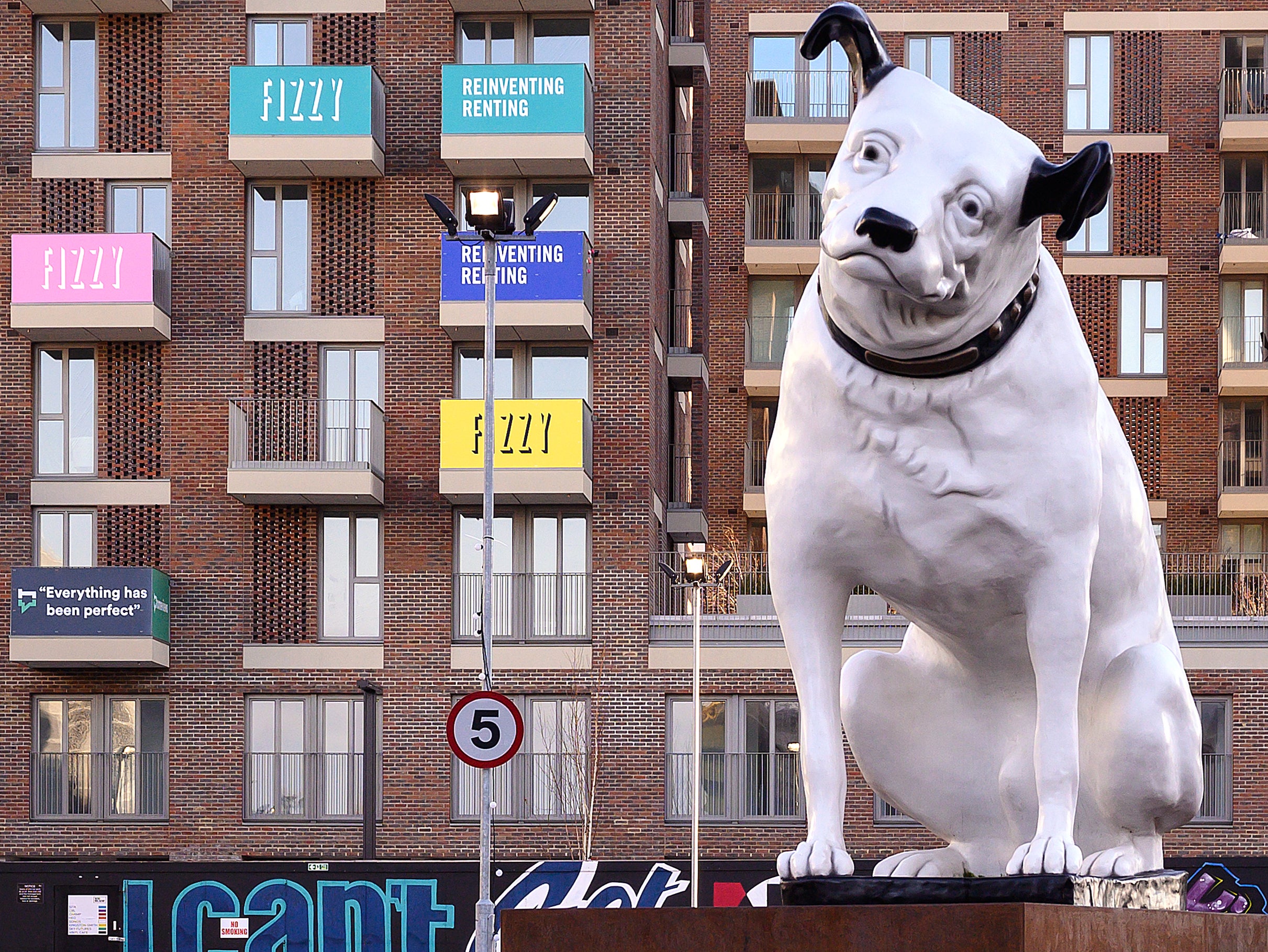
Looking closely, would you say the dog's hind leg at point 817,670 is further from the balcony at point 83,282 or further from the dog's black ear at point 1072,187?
the balcony at point 83,282

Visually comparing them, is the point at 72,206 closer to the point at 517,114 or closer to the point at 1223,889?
the point at 517,114

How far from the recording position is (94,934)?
37656 millimetres

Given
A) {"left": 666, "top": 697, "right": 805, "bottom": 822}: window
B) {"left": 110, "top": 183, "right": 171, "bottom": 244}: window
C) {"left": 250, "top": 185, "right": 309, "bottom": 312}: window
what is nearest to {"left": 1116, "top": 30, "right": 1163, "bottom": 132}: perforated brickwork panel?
{"left": 666, "top": 697, "right": 805, "bottom": 822}: window

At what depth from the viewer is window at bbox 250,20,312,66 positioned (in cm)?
4206

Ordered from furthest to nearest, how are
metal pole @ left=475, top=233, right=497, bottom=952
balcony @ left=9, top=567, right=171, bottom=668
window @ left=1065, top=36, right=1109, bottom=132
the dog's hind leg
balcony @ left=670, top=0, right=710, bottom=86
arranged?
window @ left=1065, top=36, right=1109, bottom=132 < balcony @ left=670, top=0, right=710, bottom=86 < balcony @ left=9, top=567, right=171, bottom=668 < metal pole @ left=475, top=233, right=497, bottom=952 < the dog's hind leg

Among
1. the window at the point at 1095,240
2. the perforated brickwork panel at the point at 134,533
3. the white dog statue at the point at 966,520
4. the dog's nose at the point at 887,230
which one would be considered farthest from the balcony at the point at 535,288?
the dog's nose at the point at 887,230

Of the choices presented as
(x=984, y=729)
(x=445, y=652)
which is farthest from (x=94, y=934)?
(x=984, y=729)

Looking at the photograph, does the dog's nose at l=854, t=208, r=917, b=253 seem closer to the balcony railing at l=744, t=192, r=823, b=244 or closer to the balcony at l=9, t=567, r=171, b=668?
the balcony at l=9, t=567, r=171, b=668

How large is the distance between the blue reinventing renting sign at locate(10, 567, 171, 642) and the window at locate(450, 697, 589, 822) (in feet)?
22.7

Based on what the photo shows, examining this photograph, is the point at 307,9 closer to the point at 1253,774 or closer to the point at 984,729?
the point at 1253,774

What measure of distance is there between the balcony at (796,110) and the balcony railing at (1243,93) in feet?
30.3

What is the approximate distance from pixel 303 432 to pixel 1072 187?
36.2 m

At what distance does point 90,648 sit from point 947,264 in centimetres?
3641

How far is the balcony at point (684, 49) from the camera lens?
4734 cm
